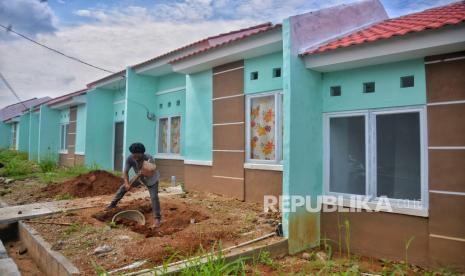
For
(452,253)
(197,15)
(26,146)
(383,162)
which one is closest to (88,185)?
(197,15)

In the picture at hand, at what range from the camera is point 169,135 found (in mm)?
11320

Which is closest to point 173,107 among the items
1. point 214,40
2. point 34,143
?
point 214,40

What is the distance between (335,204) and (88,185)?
7.00 meters

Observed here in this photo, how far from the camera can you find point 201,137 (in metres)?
8.72

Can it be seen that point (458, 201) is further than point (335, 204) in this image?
No

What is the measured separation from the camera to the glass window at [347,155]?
5469 millimetres

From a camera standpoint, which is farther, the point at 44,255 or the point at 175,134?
the point at 175,134

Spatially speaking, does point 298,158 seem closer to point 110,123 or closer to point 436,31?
point 436,31

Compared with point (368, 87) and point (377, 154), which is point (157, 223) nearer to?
point (377, 154)

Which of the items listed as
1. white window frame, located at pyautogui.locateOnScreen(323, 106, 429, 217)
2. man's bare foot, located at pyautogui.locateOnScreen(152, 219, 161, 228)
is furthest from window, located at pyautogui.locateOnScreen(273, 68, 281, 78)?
man's bare foot, located at pyautogui.locateOnScreen(152, 219, 161, 228)

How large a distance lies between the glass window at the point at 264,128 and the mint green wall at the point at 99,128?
9397 mm

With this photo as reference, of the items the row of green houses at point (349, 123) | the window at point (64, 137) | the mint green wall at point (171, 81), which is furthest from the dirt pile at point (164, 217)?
the window at point (64, 137)

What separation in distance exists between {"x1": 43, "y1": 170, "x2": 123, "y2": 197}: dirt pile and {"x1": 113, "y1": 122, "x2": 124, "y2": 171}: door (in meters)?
3.83

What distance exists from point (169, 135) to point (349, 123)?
7.11 meters
